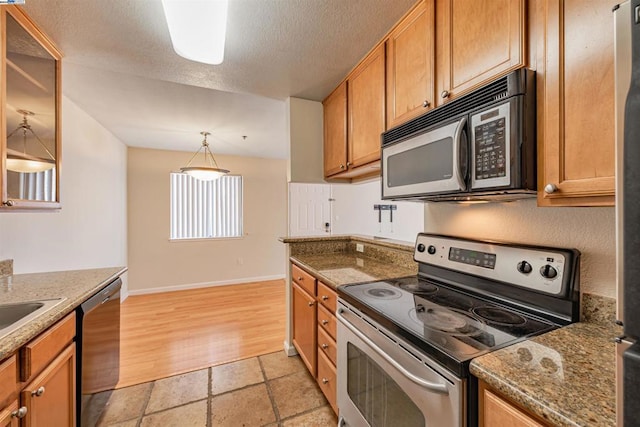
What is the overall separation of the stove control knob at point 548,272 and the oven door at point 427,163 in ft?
1.43

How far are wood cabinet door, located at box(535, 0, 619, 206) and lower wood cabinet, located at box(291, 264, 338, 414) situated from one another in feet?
3.71

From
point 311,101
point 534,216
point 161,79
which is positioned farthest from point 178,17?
point 534,216

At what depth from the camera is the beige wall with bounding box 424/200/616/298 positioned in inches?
36.2

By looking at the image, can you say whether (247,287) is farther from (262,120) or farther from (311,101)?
(311,101)

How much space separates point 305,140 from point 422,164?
137 cm

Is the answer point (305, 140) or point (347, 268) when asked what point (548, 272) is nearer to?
point (347, 268)

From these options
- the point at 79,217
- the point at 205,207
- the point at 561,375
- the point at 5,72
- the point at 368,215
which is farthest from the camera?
the point at 368,215

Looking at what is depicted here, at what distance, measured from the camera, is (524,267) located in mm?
1060

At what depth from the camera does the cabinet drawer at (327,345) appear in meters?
1.55

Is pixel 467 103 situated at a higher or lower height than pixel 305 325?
higher

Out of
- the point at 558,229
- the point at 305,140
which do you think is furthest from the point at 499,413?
the point at 305,140

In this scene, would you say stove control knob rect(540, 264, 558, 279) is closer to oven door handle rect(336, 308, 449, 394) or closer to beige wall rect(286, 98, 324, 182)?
oven door handle rect(336, 308, 449, 394)

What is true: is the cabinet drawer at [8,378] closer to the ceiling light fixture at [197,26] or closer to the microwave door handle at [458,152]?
the ceiling light fixture at [197,26]

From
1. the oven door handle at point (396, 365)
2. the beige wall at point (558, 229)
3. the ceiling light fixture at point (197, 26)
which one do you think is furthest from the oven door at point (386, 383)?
the ceiling light fixture at point (197, 26)
